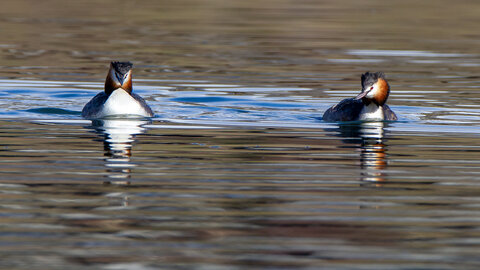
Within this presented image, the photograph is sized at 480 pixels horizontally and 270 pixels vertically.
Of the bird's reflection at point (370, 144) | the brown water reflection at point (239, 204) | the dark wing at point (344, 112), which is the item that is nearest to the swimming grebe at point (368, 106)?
the dark wing at point (344, 112)

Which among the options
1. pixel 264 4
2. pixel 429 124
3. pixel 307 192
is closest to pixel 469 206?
pixel 307 192

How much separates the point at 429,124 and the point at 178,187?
645 cm

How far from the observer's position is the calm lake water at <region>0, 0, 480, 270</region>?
25.9ft

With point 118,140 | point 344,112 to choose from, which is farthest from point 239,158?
point 344,112

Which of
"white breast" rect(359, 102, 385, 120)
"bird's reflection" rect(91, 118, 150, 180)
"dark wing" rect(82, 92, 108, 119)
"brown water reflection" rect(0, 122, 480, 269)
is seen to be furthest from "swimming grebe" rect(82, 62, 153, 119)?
Answer: "white breast" rect(359, 102, 385, 120)

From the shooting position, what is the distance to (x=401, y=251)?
780 centimetres

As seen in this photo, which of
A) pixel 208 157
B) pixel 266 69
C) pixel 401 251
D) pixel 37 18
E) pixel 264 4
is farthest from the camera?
pixel 264 4

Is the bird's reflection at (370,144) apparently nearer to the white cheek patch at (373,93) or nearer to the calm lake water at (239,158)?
the calm lake water at (239,158)

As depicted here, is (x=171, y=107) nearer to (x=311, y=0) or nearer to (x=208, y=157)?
(x=208, y=157)

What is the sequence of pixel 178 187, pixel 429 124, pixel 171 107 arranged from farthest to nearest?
pixel 171 107
pixel 429 124
pixel 178 187

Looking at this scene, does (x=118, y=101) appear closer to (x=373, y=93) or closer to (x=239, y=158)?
(x=373, y=93)

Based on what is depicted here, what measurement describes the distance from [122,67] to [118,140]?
3.31m

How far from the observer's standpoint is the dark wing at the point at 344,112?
53.1 feet

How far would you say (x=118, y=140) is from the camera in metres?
13.7
